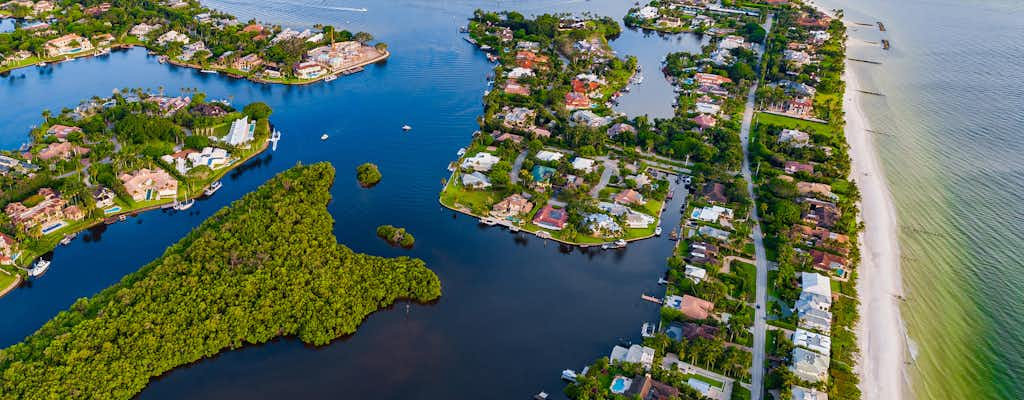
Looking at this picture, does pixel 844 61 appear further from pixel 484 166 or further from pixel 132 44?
pixel 132 44

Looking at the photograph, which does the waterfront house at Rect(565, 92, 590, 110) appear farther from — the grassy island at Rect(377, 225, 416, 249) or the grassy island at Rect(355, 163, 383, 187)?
the grassy island at Rect(377, 225, 416, 249)

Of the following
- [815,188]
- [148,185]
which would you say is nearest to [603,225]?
[815,188]

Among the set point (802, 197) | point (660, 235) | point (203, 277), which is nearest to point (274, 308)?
point (203, 277)

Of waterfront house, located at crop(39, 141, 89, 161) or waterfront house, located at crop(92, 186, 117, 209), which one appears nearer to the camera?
waterfront house, located at crop(92, 186, 117, 209)

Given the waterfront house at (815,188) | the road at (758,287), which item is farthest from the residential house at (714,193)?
the waterfront house at (815,188)

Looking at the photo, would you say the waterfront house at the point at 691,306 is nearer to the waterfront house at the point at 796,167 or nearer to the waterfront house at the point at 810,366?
the waterfront house at the point at 810,366

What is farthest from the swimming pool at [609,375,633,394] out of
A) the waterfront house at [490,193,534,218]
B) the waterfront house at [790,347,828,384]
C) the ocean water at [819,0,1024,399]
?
the waterfront house at [490,193,534,218]
